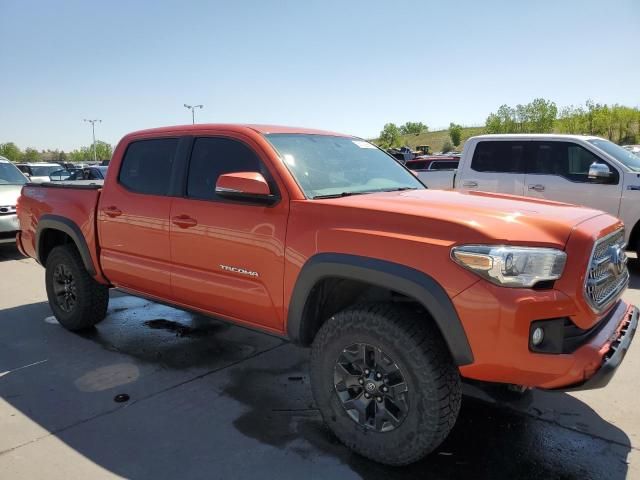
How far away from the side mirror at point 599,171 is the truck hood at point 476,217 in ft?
14.5

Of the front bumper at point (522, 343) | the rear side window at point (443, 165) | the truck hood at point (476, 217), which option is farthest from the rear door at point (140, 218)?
the rear side window at point (443, 165)

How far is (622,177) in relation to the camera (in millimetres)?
7133

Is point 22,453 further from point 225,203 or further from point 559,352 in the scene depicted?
point 559,352

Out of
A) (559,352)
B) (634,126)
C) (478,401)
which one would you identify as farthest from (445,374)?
(634,126)

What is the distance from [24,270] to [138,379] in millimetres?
5264

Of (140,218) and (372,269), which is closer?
(372,269)

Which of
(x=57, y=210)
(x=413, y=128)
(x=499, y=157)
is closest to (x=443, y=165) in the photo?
(x=499, y=157)

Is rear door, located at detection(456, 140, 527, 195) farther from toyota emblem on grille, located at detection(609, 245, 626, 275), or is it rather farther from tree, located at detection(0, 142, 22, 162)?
tree, located at detection(0, 142, 22, 162)

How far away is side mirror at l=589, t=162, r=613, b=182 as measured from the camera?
6.95 meters

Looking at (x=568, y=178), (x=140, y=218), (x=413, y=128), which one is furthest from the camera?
(x=413, y=128)

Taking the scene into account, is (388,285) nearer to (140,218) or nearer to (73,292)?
(140,218)

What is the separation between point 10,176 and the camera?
9.94 m

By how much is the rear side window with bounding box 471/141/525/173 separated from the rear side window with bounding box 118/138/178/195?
229 inches

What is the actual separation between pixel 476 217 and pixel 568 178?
5.94 metres
